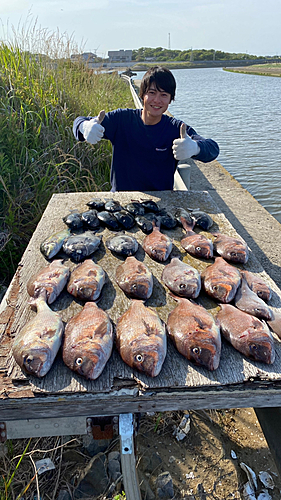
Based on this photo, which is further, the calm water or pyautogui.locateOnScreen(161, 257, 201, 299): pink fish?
the calm water

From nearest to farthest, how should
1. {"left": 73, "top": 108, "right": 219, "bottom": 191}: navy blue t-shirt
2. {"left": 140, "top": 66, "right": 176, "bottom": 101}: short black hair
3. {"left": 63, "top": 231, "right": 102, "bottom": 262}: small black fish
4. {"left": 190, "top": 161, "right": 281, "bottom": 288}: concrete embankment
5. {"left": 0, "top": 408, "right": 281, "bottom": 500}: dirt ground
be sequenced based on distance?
1. {"left": 0, "top": 408, "right": 281, "bottom": 500}: dirt ground
2. {"left": 63, "top": 231, "right": 102, "bottom": 262}: small black fish
3. {"left": 140, "top": 66, "right": 176, "bottom": 101}: short black hair
4. {"left": 73, "top": 108, "right": 219, "bottom": 191}: navy blue t-shirt
5. {"left": 190, "top": 161, "right": 281, "bottom": 288}: concrete embankment

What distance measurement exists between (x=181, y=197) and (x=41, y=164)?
2.32 m

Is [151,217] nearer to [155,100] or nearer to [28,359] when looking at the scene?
[155,100]

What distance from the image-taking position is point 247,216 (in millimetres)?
5082

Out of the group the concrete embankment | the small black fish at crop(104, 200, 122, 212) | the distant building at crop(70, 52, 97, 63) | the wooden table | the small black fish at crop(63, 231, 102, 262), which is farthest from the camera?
the distant building at crop(70, 52, 97, 63)

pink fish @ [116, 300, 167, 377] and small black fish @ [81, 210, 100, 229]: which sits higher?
small black fish @ [81, 210, 100, 229]

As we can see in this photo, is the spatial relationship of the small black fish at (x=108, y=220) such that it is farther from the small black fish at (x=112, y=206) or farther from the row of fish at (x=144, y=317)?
the row of fish at (x=144, y=317)

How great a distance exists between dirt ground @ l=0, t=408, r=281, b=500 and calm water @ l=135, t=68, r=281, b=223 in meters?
4.89

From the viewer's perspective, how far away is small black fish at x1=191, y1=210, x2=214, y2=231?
259cm

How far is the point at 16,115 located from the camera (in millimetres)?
4480

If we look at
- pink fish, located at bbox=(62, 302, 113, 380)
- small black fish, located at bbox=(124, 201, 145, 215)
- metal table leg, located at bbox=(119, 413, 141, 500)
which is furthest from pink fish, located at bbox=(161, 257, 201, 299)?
small black fish, located at bbox=(124, 201, 145, 215)

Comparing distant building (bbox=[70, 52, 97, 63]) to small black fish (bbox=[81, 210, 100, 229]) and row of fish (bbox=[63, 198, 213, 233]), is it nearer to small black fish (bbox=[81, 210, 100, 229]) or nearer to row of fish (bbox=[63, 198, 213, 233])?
row of fish (bbox=[63, 198, 213, 233])

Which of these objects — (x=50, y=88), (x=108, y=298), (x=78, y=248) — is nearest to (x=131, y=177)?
(x=78, y=248)


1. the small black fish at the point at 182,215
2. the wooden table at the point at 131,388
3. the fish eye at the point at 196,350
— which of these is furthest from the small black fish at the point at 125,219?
the fish eye at the point at 196,350
